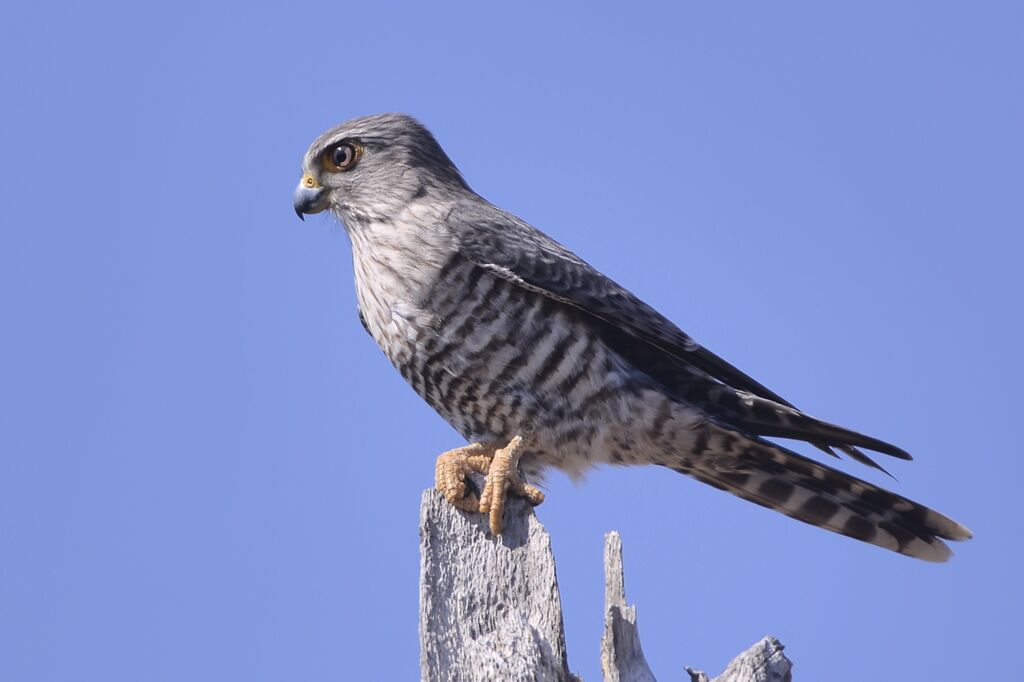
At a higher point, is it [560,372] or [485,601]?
[560,372]

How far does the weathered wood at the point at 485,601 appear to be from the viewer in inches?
155

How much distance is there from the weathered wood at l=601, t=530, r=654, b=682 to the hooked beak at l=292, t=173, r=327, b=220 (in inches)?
110

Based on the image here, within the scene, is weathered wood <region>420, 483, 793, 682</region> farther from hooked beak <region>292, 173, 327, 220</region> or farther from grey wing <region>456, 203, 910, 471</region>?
hooked beak <region>292, 173, 327, 220</region>

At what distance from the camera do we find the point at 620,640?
160 inches

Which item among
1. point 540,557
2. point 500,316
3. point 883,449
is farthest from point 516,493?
point 883,449

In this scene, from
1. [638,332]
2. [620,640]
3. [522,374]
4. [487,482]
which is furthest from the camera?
[638,332]

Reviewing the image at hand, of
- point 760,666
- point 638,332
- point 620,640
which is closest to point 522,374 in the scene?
point 638,332

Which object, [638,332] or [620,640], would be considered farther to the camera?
[638,332]

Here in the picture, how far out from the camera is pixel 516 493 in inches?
190

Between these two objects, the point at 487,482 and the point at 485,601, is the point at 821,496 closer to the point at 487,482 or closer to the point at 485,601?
the point at 487,482

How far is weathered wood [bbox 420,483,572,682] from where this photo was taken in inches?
155

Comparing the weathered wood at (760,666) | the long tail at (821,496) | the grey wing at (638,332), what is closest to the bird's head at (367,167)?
the grey wing at (638,332)

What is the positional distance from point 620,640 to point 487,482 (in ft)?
3.17

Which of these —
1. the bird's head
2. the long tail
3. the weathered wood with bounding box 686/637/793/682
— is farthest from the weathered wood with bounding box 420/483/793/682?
the bird's head
